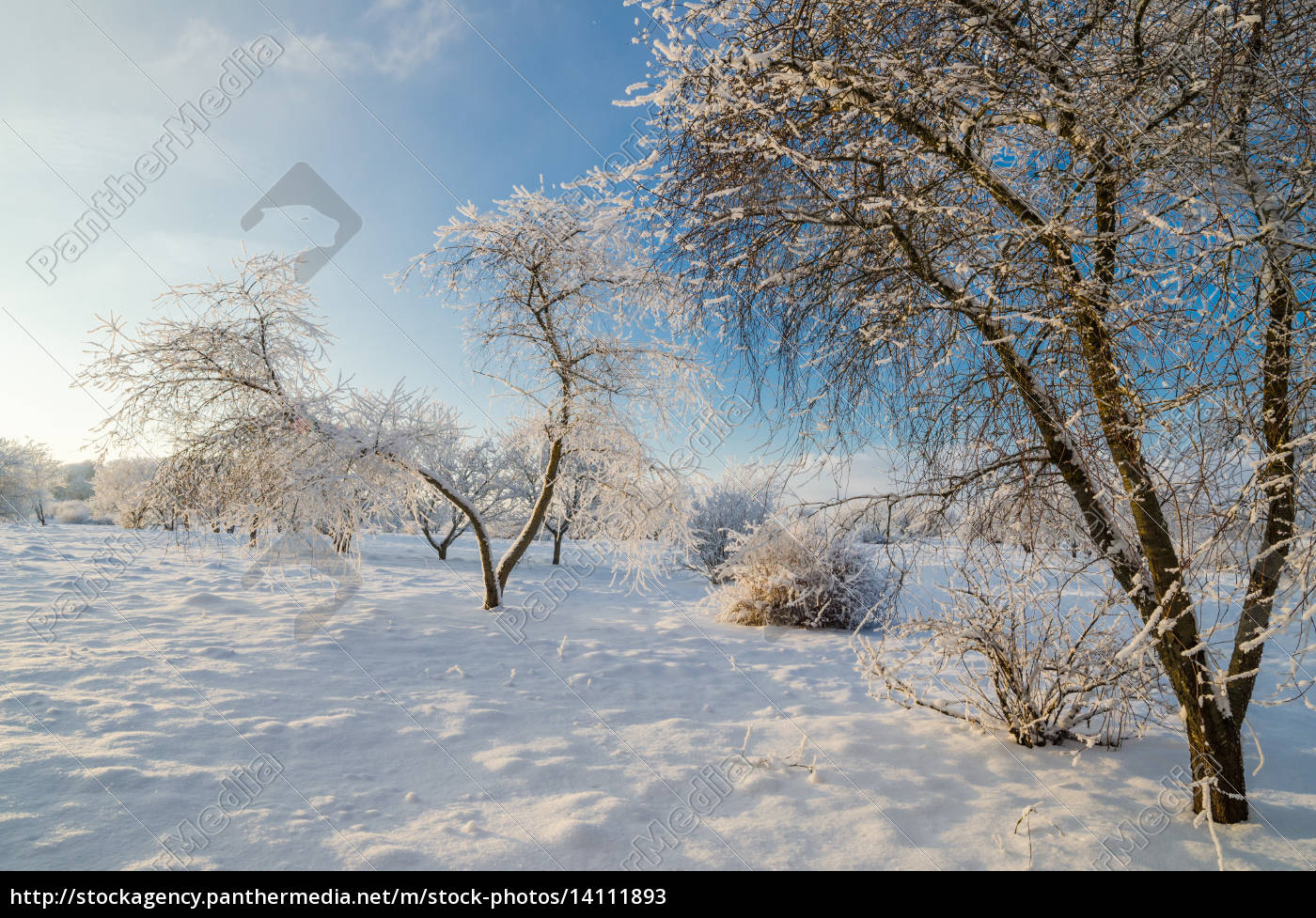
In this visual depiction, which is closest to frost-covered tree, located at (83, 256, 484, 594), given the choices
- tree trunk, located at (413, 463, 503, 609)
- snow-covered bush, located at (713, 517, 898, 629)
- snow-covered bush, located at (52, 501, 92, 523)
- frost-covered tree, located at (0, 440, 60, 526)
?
tree trunk, located at (413, 463, 503, 609)

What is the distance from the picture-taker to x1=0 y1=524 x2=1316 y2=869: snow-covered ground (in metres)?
2.48

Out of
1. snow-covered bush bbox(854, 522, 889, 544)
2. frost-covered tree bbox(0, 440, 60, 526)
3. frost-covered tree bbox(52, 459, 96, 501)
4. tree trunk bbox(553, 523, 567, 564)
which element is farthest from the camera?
frost-covered tree bbox(52, 459, 96, 501)

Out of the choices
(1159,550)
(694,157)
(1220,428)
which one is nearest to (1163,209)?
(1220,428)

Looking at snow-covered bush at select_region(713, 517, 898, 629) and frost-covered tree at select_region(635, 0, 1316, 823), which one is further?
snow-covered bush at select_region(713, 517, 898, 629)

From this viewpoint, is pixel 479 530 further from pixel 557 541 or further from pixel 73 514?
pixel 73 514

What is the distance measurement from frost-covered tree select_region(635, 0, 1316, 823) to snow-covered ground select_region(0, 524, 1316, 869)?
0.97m

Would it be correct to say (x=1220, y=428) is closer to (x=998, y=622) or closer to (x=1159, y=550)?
(x=1159, y=550)

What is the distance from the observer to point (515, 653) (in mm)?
6219

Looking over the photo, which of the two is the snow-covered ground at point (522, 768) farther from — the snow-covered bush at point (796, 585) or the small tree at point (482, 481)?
the small tree at point (482, 481)

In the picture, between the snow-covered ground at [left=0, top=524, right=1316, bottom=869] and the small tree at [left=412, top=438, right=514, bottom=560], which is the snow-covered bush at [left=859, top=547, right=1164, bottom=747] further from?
the small tree at [left=412, top=438, right=514, bottom=560]

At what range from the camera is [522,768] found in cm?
336

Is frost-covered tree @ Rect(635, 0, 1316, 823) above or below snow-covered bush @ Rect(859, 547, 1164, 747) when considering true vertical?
above

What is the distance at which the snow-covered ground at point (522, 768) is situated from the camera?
248 centimetres

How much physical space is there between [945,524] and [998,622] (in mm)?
981
